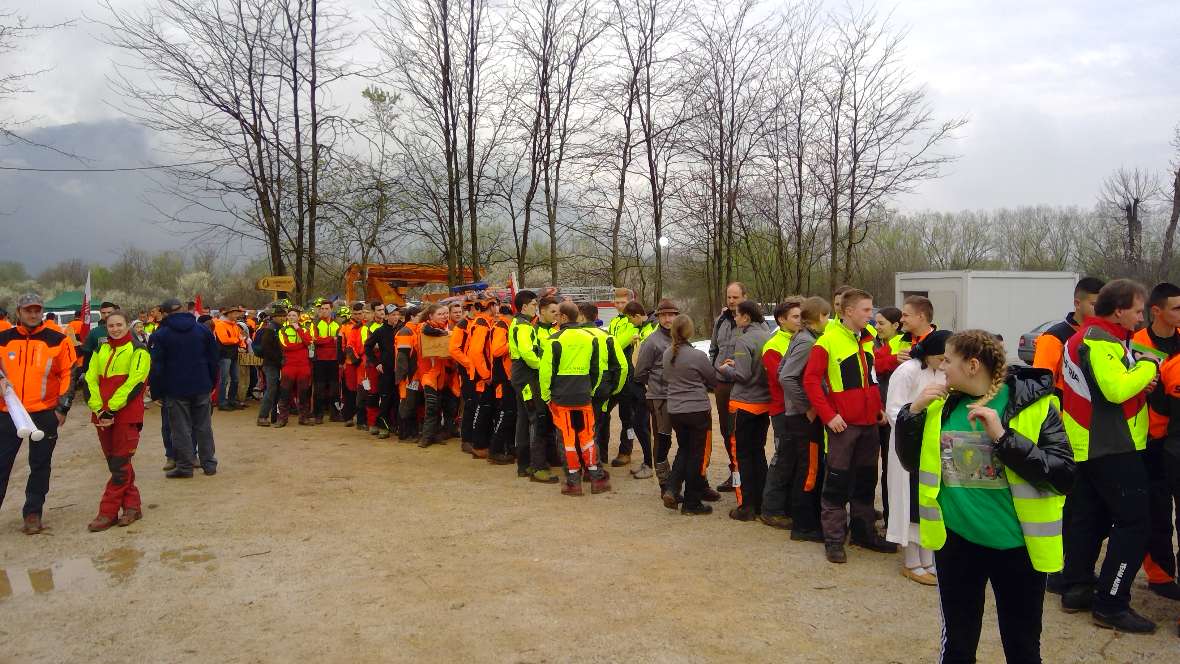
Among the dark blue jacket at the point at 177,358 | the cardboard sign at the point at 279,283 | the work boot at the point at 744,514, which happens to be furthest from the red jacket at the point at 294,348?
the work boot at the point at 744,514

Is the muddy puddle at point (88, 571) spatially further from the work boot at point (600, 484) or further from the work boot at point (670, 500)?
A: the work boot at point (670, 500)

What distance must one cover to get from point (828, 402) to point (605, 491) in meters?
2.83

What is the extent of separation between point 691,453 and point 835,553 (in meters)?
1.58

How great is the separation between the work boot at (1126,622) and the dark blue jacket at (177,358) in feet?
27.4

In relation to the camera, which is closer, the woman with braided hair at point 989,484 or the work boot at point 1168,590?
the woman with braided hair at point 989,484

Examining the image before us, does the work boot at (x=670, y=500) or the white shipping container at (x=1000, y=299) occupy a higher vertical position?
the white shipping container at (x=1000, y=299)

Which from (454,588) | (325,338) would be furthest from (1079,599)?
(325,338)

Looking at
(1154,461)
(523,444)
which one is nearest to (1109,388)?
(1154,461)

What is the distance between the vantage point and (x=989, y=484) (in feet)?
9.49

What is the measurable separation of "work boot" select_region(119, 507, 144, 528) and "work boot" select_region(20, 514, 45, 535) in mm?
593

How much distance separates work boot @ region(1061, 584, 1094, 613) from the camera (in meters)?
4.45

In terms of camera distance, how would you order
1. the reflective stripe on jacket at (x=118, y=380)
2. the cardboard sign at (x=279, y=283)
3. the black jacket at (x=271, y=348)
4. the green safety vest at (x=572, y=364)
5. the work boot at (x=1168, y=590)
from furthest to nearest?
the cardboard sign at (x=279, y=283), the black jacket at (x=271, y=348), the green safety vest at (x=572, y=364), the reflective stripe on jacket at (x=118, y=380), the work boot at (x=1168, y=590)

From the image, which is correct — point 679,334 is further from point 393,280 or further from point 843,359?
point 393,280

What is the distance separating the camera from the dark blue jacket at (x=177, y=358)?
26.3 ft
